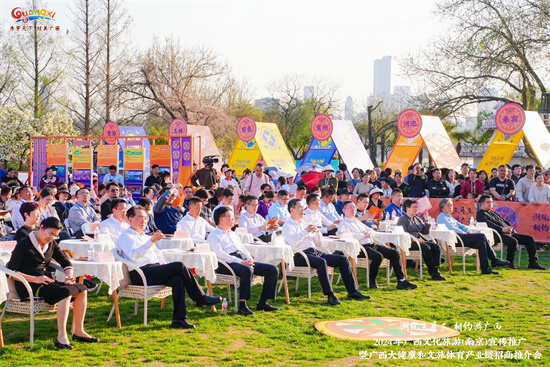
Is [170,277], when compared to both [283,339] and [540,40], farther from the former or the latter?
[540,40]

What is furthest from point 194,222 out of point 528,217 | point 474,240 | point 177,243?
point 528,217

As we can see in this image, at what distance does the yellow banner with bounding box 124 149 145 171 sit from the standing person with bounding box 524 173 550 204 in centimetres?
1088

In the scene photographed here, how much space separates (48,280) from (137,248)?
110 centimetres

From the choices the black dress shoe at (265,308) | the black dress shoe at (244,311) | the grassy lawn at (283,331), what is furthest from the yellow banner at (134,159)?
the black dress shoe at (244,311)

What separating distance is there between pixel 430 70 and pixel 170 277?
2379cm

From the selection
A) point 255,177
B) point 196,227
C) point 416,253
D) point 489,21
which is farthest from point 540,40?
point 196,227

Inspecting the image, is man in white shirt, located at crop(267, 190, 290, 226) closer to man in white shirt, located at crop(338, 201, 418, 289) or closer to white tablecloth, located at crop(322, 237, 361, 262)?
man in white shirt, located at crop(338, 201, 418, 289)

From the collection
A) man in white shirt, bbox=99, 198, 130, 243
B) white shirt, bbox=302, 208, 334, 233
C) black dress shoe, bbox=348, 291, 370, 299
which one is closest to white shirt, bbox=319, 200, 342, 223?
white shirt, bbox=302, 208, 334, 233

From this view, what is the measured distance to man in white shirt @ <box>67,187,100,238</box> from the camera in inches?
380

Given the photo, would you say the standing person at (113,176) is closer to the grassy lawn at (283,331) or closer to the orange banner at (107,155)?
the orange banner at (107,155)

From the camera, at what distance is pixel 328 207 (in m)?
11.7

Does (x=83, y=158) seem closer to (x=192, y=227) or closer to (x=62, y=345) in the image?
(x=192, y=227)

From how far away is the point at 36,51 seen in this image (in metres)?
33.7

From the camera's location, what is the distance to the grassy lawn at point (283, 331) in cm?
560
